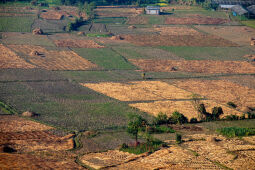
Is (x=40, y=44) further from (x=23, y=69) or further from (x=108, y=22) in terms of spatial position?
(x=108, y=22)

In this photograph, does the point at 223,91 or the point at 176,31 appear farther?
the point at 176,31

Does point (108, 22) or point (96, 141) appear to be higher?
point (108, 22)

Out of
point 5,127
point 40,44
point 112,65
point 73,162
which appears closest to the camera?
point 73,162

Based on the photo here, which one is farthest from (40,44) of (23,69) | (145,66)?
(145,66)

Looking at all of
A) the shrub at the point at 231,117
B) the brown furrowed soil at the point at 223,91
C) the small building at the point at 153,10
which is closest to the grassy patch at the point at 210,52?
the brown furrowed soil at the point at 223,91

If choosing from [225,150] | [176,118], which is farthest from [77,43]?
[225,150]

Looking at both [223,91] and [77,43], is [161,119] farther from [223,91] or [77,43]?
[77,43]
